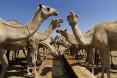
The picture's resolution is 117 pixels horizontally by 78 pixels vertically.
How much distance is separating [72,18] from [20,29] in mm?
2660

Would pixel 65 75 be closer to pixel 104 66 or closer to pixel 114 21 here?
pixel 104 66

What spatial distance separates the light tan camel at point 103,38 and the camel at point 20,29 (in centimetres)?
160

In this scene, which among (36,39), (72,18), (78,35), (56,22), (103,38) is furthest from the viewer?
(56,22)

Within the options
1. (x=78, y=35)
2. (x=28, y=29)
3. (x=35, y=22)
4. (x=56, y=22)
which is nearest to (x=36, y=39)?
(x=56, y=22)

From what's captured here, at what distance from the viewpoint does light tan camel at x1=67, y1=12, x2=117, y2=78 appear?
1080 cm

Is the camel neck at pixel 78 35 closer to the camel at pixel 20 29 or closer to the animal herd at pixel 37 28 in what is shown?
the animal herd at pixel 37 28

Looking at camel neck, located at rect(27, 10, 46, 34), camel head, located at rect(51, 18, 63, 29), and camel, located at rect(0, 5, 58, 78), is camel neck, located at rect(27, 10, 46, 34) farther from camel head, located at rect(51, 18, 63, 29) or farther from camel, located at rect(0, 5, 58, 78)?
camel head, located at rect(51, 18, 63, 29)

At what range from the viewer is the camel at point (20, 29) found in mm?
9473

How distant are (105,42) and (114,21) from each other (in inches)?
51.4

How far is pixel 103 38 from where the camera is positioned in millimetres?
10844

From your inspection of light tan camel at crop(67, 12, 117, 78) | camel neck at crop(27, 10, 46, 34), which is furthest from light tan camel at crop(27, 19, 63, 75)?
camel neck at crop(27, 10, 46, 34)

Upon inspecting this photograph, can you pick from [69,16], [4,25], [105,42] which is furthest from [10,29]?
[105,42]

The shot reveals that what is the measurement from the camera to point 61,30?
47.9 ft

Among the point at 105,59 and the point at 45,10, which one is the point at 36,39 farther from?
the point at 105,59
